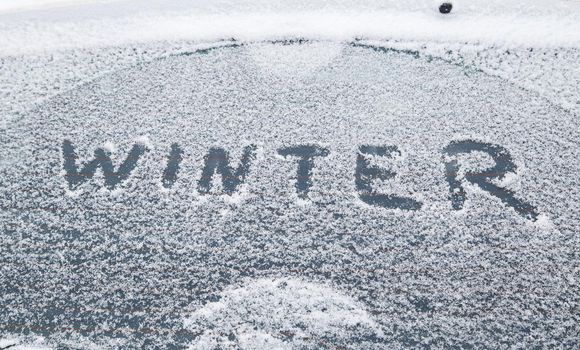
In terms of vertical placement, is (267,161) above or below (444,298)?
above

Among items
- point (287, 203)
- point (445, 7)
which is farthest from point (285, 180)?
point (445, 7)

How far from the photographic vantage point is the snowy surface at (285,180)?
804 millimetres

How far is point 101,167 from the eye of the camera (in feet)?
3.50

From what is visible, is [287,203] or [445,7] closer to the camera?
[287,203]

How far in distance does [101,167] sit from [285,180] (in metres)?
0.50

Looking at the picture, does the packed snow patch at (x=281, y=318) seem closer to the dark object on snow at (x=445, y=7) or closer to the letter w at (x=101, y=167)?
the letter w at (x=101, y=167)

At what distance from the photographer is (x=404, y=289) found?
2.70 feet

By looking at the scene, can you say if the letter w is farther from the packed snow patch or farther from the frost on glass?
the packed snow patch

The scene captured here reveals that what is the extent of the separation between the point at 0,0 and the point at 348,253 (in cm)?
171

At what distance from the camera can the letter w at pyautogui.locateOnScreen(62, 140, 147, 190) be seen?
3.41ft

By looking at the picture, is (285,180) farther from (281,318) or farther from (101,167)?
(101,167)

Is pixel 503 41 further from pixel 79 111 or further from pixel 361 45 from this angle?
pixel 79 111

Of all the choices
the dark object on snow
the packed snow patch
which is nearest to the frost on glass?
the packed snow patch

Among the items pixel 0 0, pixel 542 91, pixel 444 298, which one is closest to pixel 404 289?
pixel 444 298
